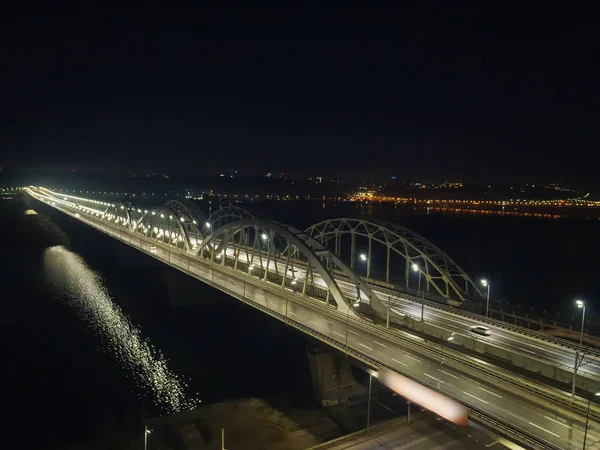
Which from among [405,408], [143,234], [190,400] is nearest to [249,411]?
[190,400]

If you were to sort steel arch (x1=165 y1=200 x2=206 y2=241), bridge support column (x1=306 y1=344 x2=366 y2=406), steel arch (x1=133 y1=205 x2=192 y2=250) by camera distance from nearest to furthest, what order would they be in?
bridge support column (x1=306 y1=344 x2=366 y2=406) → steel arch (x1=133 y1=205 x2=192 y2=250) → steel arch (x1=165 y1=200 x2=206 y2=241)

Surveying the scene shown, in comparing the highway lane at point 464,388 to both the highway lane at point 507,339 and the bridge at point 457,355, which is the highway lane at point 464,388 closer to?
the bridge at point 457,355

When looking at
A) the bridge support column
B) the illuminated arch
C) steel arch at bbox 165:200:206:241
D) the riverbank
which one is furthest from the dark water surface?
steel arch at bbox 165:200:206:241

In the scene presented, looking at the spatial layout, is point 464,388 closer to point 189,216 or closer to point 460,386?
point 460,386

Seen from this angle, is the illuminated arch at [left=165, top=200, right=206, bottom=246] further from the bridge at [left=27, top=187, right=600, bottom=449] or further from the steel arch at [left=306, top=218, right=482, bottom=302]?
the bridge at [left=27, top=187, right=600, bottom=449]

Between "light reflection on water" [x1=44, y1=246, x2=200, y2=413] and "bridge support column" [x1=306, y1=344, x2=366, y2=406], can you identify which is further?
"light reflection on water" [x1=44, y1=246, x2=200, y2=413]

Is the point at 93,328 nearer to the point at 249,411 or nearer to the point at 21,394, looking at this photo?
the point at 21,394
